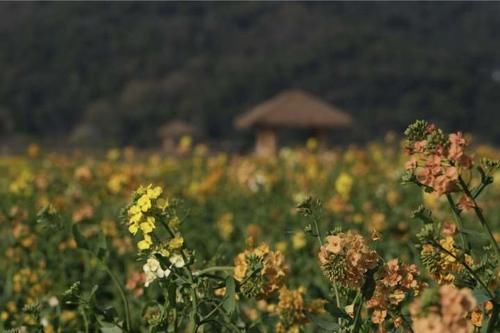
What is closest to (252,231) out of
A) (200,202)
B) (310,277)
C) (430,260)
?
(310,277)

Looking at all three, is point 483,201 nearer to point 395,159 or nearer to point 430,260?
point 395,159

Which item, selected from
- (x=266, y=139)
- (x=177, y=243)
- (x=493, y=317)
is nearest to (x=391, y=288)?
(x=493, y=317)

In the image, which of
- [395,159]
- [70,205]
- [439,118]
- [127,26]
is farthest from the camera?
[127,26]

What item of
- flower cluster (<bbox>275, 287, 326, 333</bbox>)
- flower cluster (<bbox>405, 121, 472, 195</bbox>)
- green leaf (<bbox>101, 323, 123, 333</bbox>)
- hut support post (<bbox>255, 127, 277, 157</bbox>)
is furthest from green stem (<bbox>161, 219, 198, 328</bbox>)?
hut support post (<bbox>255, 127, 277, 157</bbox>)

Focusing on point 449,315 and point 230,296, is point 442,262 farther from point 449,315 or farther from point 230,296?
point 449,315

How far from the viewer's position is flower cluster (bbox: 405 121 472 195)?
59.1 inches

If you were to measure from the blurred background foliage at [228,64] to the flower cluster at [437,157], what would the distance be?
63814 mm

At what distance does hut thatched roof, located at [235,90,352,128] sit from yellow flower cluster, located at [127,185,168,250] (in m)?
25.3

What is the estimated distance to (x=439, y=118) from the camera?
7444 centimetres

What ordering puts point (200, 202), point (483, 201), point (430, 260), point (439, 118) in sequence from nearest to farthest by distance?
point (430, 260) < point (200, 202) < point (483, 201) < point (439, 118)

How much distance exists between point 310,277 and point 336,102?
77215 mm

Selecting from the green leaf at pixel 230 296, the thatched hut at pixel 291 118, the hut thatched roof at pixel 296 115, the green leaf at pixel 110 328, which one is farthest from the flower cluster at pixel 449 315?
the hut thatched roof at pixel 296 115

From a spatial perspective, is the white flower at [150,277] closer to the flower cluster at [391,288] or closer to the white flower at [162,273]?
the white flower at [162,273]

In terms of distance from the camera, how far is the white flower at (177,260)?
1.83m
